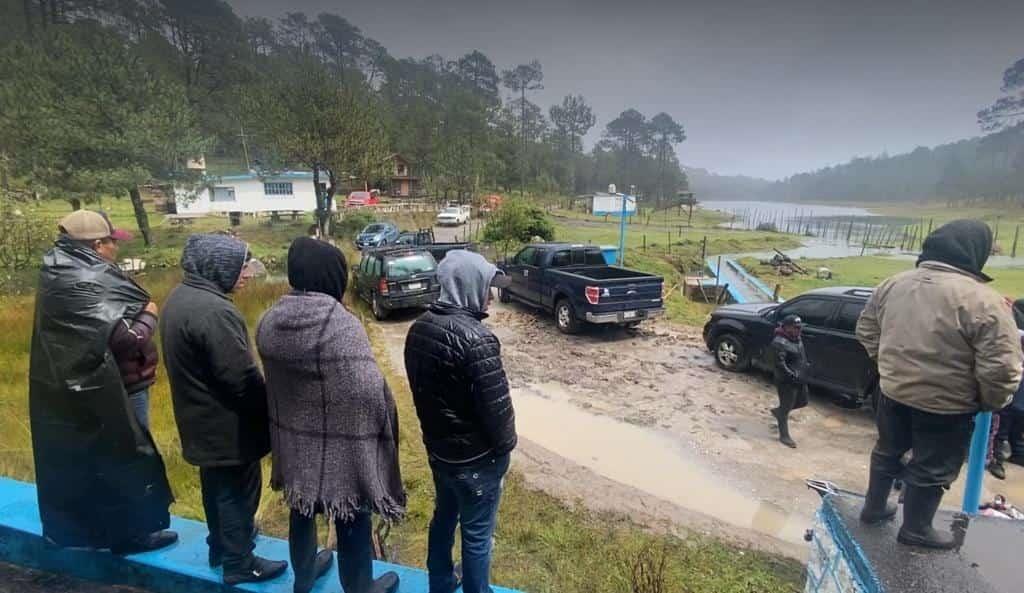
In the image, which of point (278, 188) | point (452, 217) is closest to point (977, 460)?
point (452, 217)

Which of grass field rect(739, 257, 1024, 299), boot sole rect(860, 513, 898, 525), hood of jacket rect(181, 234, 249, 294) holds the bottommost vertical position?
grass field rect(739, 257, 1024, 299)

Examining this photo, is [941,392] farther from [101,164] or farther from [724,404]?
[101,164]

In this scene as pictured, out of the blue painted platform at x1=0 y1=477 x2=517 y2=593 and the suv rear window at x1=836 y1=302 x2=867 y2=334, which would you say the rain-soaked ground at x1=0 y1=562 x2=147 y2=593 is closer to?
the blue painted platform at x1=0 y1=477 x2=517 y2=593

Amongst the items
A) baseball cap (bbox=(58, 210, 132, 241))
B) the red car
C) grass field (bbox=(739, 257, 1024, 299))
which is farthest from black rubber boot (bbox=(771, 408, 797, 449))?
the red car

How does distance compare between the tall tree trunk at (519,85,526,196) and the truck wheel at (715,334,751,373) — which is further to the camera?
the tall tree trunk at (519,85,526,196)

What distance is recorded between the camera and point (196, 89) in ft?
161

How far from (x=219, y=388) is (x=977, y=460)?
4.32 meters

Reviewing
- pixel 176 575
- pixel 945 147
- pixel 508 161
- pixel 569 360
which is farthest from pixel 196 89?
pixel 945 147

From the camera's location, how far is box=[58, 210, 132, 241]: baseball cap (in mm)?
2291

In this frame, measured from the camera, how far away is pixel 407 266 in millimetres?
10234

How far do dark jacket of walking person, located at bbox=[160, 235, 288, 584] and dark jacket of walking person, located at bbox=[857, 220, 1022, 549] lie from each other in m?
2.96

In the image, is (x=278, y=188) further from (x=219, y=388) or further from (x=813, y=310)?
(x=219, y=388)

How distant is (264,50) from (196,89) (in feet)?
50.1

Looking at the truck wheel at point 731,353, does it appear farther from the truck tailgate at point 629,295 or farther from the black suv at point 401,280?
the black suv at point 401,280
